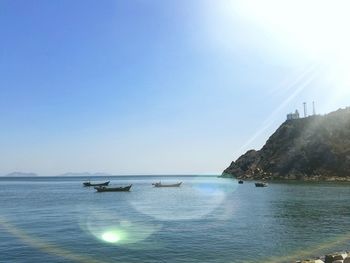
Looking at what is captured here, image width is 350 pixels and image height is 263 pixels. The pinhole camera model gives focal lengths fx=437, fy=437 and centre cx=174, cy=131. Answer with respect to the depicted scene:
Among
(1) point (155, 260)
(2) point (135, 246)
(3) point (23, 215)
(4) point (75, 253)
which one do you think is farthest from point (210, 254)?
(3) point (23, 215)

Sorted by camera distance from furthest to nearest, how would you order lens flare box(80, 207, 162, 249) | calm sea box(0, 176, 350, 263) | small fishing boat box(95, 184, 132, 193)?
small fishing boat box(95, 184, 132, 193) → lens flare box(80, 207, 162, 249) → calm sea box(0, 176, 350, 263)

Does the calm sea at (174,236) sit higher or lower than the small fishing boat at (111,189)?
lower

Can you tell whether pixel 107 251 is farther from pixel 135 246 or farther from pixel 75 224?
pixel 75 224

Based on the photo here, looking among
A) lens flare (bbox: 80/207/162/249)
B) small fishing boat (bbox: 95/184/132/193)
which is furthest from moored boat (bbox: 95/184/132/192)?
lens flare (bbox: 80/207/162/249)

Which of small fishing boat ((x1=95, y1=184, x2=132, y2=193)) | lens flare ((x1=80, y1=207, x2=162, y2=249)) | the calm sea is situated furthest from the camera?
small fishing boat ((x1=95, y1=184, x2=132, y2=193))

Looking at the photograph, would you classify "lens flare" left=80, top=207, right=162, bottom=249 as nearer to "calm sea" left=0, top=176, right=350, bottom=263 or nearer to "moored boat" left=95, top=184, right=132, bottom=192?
"calm sea" left=0, top=176, right=350, bottom=263

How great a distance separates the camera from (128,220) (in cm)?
7250

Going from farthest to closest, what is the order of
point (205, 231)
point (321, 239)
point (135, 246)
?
point (205, 231) → point (321, 239) → point (135, 246)

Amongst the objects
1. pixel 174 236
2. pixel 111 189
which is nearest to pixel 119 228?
pixel 174 236

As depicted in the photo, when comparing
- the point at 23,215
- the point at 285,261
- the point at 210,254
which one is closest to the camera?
the point at 285,261

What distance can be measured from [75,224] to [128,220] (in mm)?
9277

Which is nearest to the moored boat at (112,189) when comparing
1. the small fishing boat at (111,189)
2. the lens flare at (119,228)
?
the small fishing boat at (111,189)

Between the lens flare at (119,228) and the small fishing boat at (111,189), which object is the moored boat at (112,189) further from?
the lens flare at (119,228)

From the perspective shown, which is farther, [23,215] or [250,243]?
[23,215]
